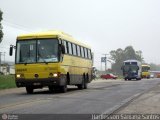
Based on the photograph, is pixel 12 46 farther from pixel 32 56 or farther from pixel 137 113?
pixel 137 113

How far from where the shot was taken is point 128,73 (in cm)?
8181

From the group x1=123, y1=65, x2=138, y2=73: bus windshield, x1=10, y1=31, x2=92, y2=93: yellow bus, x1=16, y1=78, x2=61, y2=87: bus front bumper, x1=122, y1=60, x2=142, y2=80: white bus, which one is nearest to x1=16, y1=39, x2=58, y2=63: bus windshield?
x1=10, y1=31, x2=92, y2=93: yellow bus

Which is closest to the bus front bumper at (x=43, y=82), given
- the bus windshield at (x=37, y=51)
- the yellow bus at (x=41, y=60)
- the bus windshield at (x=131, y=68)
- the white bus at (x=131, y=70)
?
the yellow bus at (x=41, y=60)

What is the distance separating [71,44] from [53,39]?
11.2ft

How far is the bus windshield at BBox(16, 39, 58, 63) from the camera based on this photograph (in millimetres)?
27281

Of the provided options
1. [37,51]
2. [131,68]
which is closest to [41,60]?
[37,51]

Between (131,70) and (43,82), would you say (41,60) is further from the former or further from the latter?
(131,70)

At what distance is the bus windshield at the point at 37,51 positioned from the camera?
2728cm

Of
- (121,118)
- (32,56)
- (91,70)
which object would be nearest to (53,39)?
(32,56)

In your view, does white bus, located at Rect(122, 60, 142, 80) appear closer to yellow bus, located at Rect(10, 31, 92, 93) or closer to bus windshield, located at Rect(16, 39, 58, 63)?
yellow bus, located at Rect(10, 31, 92, 93)

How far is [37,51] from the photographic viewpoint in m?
27.4

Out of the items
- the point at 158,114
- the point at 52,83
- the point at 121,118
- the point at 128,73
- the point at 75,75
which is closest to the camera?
Result: the point at 121,118

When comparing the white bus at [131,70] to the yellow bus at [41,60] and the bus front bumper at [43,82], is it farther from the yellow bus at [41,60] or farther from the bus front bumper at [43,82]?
the bus front bumper at [43,82]

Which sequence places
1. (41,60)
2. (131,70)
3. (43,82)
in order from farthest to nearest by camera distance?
(131,70), (41,60), (43,82)
